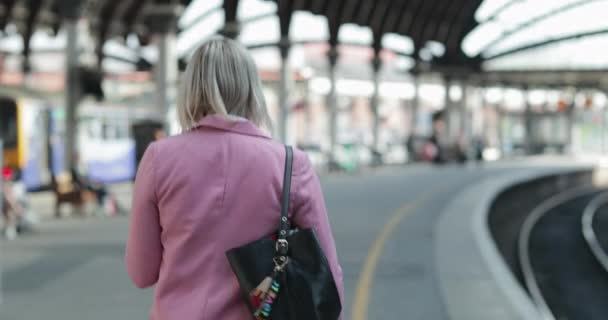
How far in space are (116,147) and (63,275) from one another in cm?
2262

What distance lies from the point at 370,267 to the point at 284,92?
25.0 metres

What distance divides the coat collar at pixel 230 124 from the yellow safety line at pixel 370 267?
5.20 meters

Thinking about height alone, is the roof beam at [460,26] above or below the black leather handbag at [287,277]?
above

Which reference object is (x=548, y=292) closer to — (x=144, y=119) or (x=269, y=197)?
(x=269, y=197)

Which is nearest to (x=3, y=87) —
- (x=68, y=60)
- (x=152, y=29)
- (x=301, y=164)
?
(x=152, y=29)

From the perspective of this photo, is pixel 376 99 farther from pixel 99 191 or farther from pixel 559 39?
pixel 99 191

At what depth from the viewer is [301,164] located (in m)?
2.45

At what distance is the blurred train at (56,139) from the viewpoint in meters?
25.6

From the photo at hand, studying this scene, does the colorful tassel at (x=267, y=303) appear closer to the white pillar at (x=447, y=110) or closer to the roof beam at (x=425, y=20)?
the roof beam at (x=425, y=20)

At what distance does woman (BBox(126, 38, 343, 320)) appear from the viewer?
7.80 feet

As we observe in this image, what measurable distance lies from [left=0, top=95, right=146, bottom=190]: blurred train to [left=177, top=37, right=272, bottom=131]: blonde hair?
71.5ft

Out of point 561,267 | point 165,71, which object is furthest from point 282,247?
point 165,71

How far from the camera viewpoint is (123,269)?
33.7ft

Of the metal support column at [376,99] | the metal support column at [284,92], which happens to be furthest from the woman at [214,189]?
the metal support column at [376,99]
